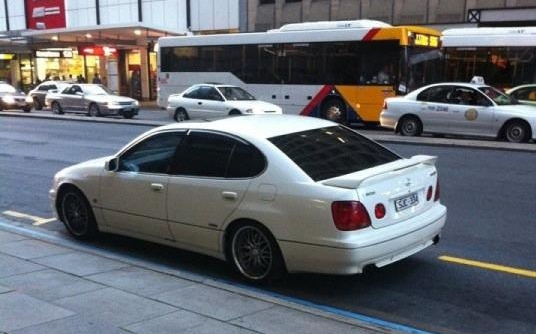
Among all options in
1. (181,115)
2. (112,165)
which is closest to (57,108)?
(181,115)

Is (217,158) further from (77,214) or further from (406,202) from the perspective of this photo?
(77,214)

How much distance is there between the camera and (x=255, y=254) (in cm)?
549

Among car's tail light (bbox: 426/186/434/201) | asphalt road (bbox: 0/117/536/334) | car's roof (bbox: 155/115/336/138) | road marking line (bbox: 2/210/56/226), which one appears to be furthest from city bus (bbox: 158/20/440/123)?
car's tail light (bbox: 426/186/434/201)

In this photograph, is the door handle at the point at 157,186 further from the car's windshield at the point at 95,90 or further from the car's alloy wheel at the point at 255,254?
the car's windshield at the point at 95,90

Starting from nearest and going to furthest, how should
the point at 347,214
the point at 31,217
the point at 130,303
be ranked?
the point at 130,303
the point at 347,214
the point at 31,217

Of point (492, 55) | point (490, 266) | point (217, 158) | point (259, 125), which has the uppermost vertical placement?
point (492, 55)

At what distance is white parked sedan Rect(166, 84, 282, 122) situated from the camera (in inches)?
776

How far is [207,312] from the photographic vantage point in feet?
14.6

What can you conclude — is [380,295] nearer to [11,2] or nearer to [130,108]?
[130,108]

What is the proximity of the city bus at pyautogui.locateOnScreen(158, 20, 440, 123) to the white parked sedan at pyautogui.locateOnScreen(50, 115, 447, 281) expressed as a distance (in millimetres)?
13695

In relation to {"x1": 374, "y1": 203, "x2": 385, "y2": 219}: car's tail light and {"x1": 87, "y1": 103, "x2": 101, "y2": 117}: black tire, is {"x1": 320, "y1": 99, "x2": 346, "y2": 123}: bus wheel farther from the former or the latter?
{"x1": 374, "y1": 203, "x2": 385, "y2": 219}: car's tail light

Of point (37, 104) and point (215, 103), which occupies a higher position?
point (215, 103)

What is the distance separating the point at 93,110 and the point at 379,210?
925 inches

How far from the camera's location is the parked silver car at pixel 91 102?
2619cm
